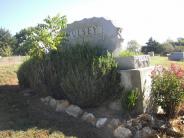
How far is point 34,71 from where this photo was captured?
10.2m

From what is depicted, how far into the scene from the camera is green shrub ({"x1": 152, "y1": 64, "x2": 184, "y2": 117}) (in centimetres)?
864

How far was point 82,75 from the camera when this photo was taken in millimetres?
8820

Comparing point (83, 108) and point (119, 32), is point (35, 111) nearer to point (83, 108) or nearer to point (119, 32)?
point (83, 108)

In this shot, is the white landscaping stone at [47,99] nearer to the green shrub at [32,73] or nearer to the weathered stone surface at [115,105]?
the green shrub at [32,73]

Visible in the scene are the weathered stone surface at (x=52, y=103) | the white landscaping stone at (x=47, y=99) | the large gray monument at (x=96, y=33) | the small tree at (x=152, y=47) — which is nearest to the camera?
the weathered stone surface at (x=52, y=103)

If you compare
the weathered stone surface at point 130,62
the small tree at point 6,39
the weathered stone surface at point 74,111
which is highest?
the small tree at point 6,39

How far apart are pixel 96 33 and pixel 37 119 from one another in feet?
10.6

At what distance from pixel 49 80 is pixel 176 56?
87.6 ft

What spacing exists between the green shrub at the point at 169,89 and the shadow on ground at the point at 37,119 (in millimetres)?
1868

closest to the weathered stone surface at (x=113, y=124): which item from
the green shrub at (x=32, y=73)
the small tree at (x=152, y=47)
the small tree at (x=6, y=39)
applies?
the green shrub at (x=32, y=73)

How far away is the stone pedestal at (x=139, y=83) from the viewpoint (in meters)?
8.92

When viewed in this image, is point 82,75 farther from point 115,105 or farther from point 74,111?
point 115,105

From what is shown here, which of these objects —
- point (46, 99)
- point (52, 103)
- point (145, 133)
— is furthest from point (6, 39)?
point (145, 133)

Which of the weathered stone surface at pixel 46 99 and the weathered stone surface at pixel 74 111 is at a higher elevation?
the weathered stone surface at pixel 46 99
